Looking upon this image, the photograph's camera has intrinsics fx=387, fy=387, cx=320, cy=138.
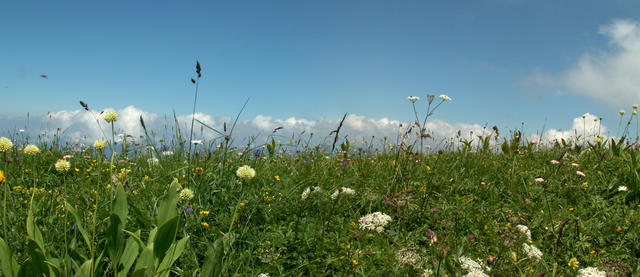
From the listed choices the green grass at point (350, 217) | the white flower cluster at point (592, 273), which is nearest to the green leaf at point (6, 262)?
the green grass at point (350, 217)

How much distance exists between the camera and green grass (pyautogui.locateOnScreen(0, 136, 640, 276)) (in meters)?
2.21

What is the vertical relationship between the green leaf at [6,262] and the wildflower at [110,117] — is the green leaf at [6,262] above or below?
below

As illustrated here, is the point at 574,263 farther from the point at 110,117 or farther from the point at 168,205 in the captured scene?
the point at 110,117

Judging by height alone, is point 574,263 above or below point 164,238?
below

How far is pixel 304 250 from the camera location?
244 centimetres

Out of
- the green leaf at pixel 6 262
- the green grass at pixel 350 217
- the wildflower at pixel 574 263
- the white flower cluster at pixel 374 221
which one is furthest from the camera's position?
the white flower cluster at pixel 374 221

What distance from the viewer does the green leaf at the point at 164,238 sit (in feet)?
6.44

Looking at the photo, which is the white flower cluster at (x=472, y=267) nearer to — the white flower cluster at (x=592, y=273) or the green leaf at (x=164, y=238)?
the white flower cluster at (x=592, y=273)

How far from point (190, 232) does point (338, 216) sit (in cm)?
108

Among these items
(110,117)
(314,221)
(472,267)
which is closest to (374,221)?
(314,221)

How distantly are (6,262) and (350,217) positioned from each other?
6.89 ft

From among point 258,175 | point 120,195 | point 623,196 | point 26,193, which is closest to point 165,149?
point 26,193

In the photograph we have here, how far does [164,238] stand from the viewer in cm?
200

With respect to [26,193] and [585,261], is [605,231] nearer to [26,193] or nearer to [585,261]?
[585,261]
